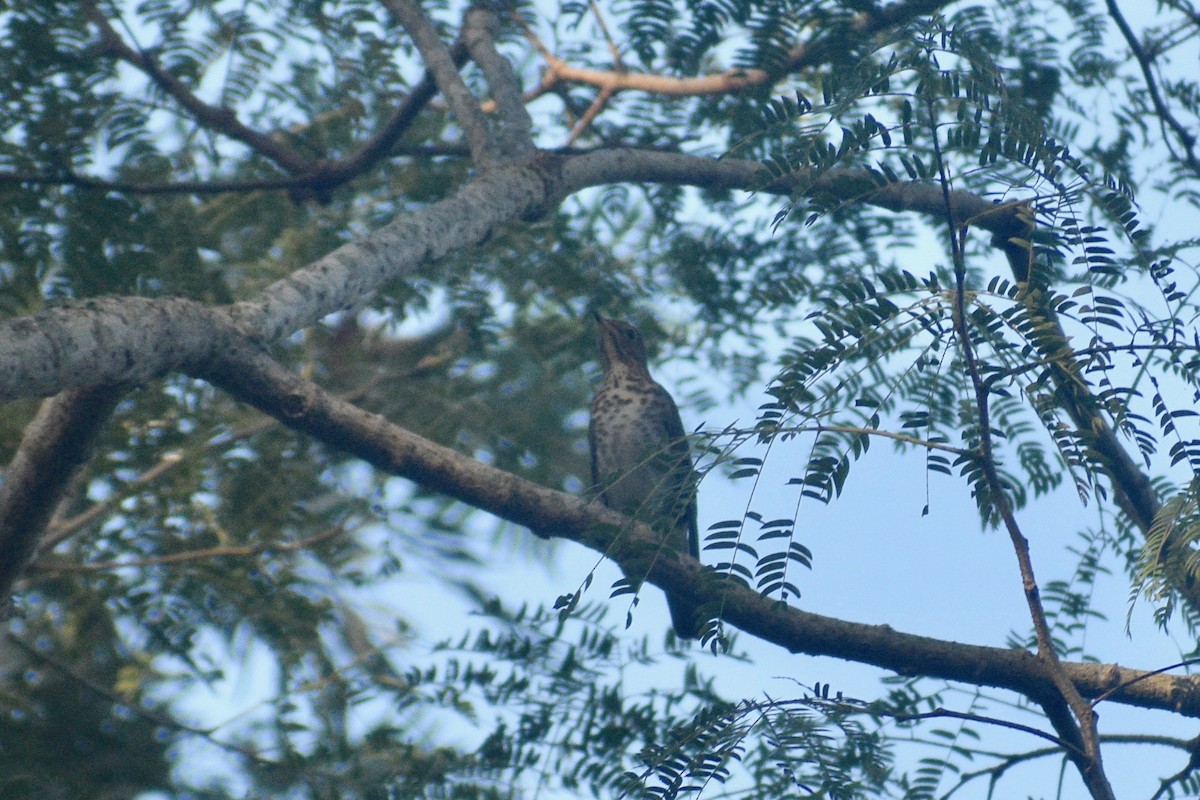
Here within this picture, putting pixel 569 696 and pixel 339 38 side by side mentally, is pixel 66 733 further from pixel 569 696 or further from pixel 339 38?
pixel 339 38

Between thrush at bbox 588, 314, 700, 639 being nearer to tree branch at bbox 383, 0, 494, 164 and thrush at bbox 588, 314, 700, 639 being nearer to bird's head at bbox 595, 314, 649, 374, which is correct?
bird's head at bbox 595, 314, 649, 374

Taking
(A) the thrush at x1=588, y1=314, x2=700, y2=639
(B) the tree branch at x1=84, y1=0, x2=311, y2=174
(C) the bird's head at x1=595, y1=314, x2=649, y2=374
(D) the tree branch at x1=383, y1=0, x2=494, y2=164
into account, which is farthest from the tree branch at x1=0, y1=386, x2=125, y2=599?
(C) the bird's head at x1=595, y1=314, x2=649, y2=374

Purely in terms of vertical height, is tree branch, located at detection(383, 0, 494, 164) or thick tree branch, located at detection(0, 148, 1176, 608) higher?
Answer: tree branch, located at detection(383, 0, 494, 164)

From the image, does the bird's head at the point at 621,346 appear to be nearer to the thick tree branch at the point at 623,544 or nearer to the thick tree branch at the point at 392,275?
the thick tree branch at the point at 392,275

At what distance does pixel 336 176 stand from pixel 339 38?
89cm

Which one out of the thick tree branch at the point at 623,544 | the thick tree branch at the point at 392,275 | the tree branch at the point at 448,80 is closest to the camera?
the thick tree branch at the point at 392,275

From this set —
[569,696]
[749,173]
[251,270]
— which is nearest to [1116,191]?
[749,173]

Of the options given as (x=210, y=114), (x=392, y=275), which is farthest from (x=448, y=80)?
(x=392, y=275)

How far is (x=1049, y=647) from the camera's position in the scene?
7.16 feet

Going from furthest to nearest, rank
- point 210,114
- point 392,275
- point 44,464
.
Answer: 1. point 210,114
2. point 392,275
3. point 44,464

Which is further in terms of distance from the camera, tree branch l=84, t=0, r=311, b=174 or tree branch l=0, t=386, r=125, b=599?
tree branch l=84, t=0, r=311, b=174

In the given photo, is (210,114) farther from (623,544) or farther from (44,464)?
(623,544)

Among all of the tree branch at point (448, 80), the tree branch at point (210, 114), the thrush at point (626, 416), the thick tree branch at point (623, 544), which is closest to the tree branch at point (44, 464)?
the thick tree branch at point (623, 544)

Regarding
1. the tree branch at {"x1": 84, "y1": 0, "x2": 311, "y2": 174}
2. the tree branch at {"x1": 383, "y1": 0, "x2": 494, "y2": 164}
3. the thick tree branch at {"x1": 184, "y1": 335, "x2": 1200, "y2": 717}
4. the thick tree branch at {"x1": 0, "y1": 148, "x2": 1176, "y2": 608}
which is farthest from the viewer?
the tree branch at {"x1": 84, "y1": 0, "x2": 311, "y2": 174}
